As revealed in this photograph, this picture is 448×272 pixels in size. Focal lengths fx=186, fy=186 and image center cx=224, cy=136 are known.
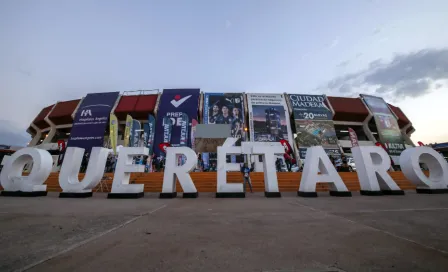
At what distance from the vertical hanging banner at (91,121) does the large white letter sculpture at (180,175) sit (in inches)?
745

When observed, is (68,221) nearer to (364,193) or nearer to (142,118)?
(364,193)

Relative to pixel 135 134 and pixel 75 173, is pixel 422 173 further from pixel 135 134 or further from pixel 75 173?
pixel 135 134

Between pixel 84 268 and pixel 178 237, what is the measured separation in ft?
3.12

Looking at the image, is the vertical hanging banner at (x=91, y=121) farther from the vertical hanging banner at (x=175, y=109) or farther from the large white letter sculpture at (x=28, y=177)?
the large white letter sculpture at (x=28, y=177)

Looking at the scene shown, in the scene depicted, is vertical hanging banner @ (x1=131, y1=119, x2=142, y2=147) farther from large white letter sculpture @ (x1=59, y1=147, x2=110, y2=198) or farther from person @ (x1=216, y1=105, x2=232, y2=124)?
large white letter sculpture @ (x1=59, y1=147, x2=110, y2=198)

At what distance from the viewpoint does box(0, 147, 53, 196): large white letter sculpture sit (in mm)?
7039

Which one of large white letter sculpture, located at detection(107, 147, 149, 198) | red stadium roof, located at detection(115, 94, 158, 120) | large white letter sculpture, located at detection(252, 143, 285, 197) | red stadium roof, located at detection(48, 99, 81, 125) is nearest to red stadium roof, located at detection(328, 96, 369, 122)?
large white letter sculpture, located at detection(252, 143, 285, 197)

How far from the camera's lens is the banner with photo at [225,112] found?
72.9 ft

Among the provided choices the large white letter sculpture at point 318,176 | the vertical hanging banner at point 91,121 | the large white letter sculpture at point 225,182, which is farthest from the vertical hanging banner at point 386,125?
the vertical hanging banner at point 91,121

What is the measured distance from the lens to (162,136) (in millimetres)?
21672

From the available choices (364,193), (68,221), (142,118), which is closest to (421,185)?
(364,193)

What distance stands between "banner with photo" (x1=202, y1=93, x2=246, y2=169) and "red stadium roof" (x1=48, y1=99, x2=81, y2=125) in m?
18.7

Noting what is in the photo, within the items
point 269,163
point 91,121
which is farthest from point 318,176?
point 91,121

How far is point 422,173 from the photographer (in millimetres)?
7480
